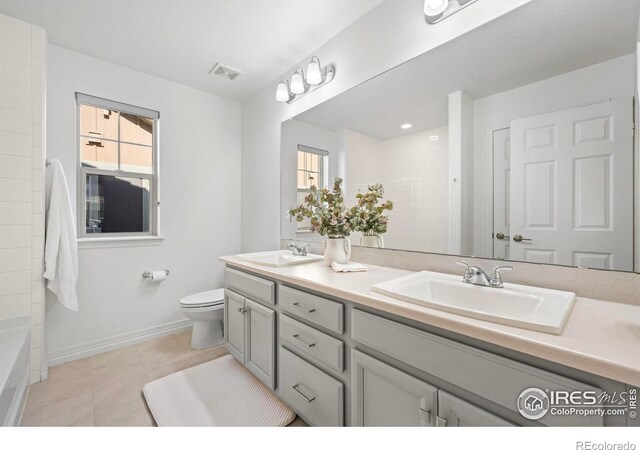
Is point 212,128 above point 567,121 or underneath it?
above

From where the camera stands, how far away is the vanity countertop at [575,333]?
22.4 inches

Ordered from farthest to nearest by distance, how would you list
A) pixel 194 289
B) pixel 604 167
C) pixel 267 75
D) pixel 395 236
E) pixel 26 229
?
pixel 194 289, pixel 267 75, pixel 26 229, pixel 395 236, pixel 604 167

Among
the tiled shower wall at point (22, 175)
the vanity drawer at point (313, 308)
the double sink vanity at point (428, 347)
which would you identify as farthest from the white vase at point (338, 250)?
the tiled shower wall at point (22, 175)

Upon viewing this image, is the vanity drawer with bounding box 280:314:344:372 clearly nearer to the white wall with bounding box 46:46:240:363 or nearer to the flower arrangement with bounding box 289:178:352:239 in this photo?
the flower arrangement with bounding box 289:178:352:239

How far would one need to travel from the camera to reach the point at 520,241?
117 centimetres

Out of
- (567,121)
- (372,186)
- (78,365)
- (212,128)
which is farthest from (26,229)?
(567,121)

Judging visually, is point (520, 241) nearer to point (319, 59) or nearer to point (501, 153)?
point (501, 153)

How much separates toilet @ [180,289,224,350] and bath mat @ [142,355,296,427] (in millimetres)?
362

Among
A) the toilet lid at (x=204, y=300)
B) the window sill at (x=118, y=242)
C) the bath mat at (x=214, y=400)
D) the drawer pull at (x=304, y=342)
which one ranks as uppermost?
the window sill at (x=118, y=242)

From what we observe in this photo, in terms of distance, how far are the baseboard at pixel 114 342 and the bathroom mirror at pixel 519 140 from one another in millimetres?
2129

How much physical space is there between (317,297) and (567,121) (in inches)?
48.7

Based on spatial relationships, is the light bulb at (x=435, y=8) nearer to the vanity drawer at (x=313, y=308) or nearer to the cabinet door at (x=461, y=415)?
the vanity drawer at (x=313, y=308)

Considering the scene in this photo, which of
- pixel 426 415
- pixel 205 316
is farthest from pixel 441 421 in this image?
pixel 205 316

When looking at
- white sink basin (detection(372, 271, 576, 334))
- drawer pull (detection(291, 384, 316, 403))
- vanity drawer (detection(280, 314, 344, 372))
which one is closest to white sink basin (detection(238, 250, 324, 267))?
vanity drawer (detection(280, 314, 344, 372))
